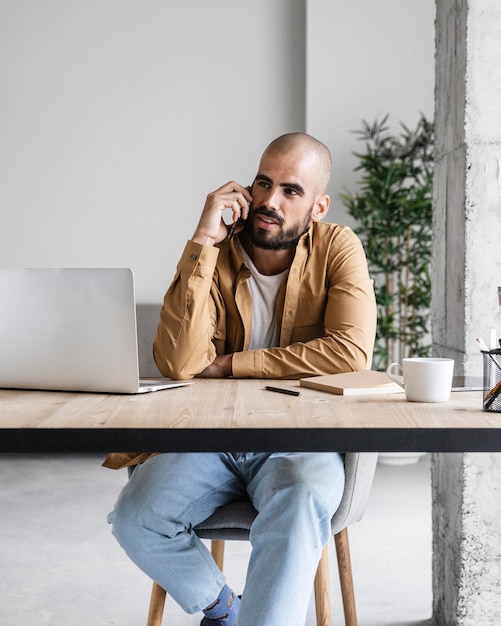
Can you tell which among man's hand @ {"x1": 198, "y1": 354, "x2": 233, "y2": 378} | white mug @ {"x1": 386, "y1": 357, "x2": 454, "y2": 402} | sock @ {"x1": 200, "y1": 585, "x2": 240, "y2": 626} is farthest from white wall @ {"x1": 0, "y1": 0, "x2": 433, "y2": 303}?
white mug @ {"x1": 386, "y1": 357, "x2": 454, "y2": 402}

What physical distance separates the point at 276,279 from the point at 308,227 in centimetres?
16

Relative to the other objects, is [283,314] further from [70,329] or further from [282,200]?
[70,329]

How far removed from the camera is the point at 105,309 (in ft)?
5.15

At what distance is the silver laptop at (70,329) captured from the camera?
157cm

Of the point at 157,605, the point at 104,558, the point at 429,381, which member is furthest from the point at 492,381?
the point at 104,558

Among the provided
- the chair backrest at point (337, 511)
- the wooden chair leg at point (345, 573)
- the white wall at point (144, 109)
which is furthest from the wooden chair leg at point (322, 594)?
the white wall at point (144, 109)

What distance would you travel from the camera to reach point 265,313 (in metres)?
2.22

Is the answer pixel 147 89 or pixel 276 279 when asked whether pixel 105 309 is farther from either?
pixel 147 89

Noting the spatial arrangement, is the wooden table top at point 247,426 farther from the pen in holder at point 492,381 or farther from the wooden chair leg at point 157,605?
the wooden chair leg at point 157,605

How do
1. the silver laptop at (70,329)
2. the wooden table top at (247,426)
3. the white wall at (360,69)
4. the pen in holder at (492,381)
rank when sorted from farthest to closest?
the white wall at (360,69) → the silver laptop at (70,329) → the pen in holder at (492,381) → the wooden table top at (247,426)

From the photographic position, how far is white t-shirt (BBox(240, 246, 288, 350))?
222cm

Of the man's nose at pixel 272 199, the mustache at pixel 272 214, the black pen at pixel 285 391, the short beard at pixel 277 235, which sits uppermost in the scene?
the man's nose at pixel 272 199

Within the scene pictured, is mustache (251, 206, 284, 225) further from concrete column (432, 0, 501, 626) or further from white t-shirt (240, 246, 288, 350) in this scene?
concrete column (432, 0, 501, 626)

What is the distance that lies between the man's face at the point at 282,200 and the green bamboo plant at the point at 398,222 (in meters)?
2.33
